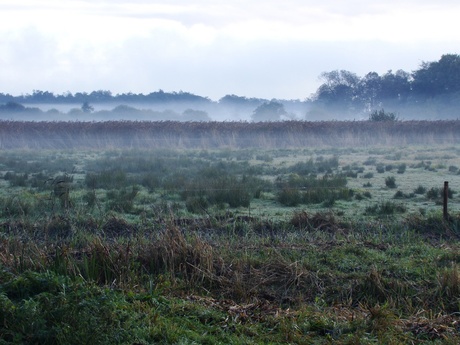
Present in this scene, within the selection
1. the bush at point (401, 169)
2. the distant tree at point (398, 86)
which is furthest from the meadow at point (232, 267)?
the distant tree at point (398, 86)

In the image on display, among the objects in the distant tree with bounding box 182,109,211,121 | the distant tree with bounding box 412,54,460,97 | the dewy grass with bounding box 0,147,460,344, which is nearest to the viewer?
the dewy grass with bounding box 0,147,460,344

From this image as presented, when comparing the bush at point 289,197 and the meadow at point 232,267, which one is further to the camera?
the bush at point 289,197

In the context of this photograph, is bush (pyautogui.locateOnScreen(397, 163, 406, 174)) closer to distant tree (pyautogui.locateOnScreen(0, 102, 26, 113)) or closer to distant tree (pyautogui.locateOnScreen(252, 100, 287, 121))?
distant tree (pyautogui.locateOnScreen(252, 100, 287, 121))

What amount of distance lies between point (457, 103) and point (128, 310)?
82.5m

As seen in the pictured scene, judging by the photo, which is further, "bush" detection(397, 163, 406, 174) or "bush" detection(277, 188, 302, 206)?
"bush" detection(397, 163, 406, 174)

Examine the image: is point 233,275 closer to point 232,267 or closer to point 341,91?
point 232,267

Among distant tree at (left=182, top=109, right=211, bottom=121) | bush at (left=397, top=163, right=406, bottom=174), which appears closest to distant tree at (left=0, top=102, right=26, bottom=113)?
distant tree at (left=182, top=109, right=211, bottom=121)

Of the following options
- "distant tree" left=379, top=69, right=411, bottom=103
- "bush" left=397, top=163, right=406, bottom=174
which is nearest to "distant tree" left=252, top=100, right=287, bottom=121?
"distant tree" left=379, top=69, right=411, bottom=103

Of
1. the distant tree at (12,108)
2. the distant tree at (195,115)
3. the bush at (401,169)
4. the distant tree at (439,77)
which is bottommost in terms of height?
the bush at (401,169)

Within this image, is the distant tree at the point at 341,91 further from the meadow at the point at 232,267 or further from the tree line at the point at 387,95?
the meadow at the point at 232,267

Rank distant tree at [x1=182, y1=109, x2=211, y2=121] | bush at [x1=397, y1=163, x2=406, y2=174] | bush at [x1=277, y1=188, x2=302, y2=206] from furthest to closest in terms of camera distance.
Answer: distant tree at [x1=182, y1=109, x2=211, y2=121] → bush at [x1=397, y1=163, x2=406, y2=174] → bush at [x1=277, y1=188, x2=302, y2=206]

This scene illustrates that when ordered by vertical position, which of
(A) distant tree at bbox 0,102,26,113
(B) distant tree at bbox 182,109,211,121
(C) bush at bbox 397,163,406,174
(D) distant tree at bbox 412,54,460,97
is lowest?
(C) bush at bbox 397,163,406,174

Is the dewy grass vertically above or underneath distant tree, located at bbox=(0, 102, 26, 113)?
underneath

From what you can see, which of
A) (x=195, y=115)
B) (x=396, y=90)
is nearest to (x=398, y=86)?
(x=396, y=90)
